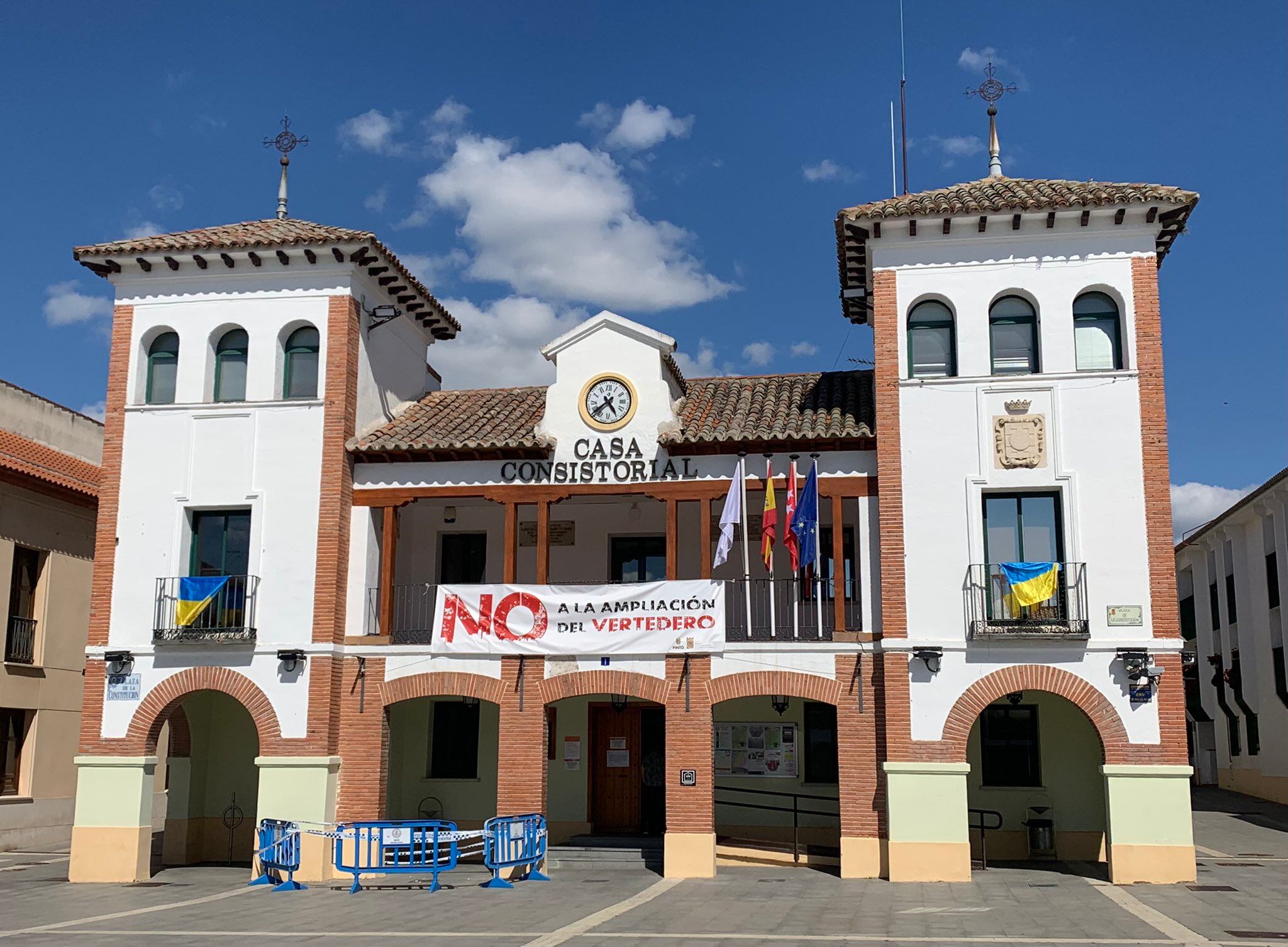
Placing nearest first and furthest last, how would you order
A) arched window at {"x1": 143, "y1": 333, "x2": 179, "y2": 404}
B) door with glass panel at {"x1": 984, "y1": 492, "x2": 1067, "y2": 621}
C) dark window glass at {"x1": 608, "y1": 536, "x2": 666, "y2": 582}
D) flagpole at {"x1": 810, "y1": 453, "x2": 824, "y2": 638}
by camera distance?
door with glass panel at {"x1": 984, "y1": 492, "x2": 1067, "y2": 621}
flagpole at {"x1": 810, "y1": 453, "x2": 824, "y2": 638}
arched window at {"x1": 143, "y1": 333, "x2": 179, "y2": 404}
dark window glass at {"x1": 608, "y1": 536, "x2": 666, "y2": 582}

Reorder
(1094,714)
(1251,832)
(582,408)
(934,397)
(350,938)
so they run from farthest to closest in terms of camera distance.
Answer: (1251,832) < (582,408) < (934,397) < (1094,714) < (350,938)

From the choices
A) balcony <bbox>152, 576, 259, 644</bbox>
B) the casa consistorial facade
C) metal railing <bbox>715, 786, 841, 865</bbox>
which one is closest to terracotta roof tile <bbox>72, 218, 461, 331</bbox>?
the casa consistorial facade

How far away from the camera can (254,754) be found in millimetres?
23594

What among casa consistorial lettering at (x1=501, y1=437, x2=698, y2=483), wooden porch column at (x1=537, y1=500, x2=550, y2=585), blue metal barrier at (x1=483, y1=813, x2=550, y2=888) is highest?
casa consistorial lettering at (x1=501, y1=437, x2=698, y2=483)

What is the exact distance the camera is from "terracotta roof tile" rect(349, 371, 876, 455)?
2050cm

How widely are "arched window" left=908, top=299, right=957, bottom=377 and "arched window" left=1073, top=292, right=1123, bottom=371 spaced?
1.93m

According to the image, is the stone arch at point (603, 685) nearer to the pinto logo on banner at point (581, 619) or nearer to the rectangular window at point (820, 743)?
the pinto logo on banner at point (581, 619)

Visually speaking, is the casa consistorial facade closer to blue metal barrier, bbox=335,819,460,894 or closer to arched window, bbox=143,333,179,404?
arched window, bbox=143,333,179,404

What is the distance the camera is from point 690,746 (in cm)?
1978

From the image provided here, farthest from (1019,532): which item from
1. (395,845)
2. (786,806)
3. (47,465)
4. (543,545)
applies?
(47,465)

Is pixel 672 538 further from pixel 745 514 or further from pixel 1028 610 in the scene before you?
pixel 1028 610

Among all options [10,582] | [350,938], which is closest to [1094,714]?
[350,938]

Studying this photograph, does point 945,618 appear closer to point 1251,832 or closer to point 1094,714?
point 1094,714

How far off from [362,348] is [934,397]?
9962 millimetres
